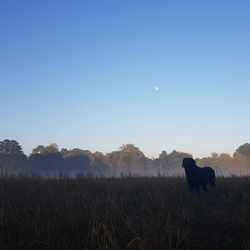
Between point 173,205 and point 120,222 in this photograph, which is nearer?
point 120,222

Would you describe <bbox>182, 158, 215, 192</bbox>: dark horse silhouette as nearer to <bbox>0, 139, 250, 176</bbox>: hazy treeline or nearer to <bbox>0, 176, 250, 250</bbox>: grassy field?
<bbox>0, 176, 250, 250</bbox>: grassy field

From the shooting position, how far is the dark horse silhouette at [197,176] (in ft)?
38.7

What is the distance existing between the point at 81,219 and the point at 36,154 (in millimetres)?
94899

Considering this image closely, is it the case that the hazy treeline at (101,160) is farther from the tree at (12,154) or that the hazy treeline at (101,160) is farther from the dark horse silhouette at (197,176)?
the dark horse silhouette at (197,176)

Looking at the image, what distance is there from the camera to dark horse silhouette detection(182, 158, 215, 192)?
11781mm

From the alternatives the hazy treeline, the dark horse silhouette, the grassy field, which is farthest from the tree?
the grassy field

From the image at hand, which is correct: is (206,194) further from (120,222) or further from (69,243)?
(69,243)

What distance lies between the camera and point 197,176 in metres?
12.1

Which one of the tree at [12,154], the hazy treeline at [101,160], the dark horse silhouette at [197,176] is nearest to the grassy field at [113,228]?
the dark horse silhouette at [197,176]

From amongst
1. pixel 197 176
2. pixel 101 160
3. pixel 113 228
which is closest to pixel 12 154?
pixel 101 160

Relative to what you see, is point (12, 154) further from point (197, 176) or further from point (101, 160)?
point (197, 176)

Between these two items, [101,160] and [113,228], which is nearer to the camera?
[113,228]

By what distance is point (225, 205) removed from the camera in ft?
28.8

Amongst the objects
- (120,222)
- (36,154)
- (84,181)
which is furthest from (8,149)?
(120,222)
